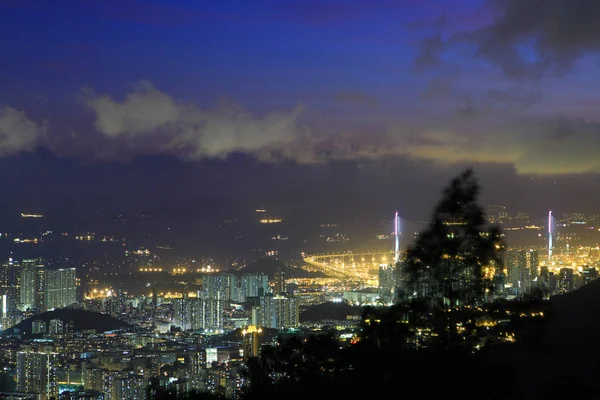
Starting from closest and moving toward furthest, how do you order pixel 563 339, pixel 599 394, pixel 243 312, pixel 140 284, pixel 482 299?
pixel 599 394, pixel 563 339, pixel 482 299, pixel 243 312, pixel 140 284

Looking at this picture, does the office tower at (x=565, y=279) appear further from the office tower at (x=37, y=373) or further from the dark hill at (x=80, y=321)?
the dark hill at (x=80, y=321)

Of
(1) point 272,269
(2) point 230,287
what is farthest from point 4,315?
(1) point 272,269

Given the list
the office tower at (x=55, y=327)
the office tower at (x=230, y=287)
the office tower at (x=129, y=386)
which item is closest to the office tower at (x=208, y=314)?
the office tower at (x=230, y=287)

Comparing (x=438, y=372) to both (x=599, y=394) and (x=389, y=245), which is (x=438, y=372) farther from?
(x=389, y=245)

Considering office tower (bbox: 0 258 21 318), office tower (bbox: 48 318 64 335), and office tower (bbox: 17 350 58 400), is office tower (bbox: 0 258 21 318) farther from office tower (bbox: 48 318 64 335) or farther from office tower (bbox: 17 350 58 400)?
office tower (bbox: 17 350 58 400)

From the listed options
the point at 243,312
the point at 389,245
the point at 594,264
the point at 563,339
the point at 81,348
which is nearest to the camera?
the point at 563,339

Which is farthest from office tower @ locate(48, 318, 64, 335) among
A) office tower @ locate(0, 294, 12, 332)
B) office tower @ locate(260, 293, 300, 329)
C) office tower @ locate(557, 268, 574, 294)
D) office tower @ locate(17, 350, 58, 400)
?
office tower @ locate(557, 268, 574, 294)

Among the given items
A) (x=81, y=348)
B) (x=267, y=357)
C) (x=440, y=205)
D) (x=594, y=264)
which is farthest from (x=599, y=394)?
(x=81, y=348)
